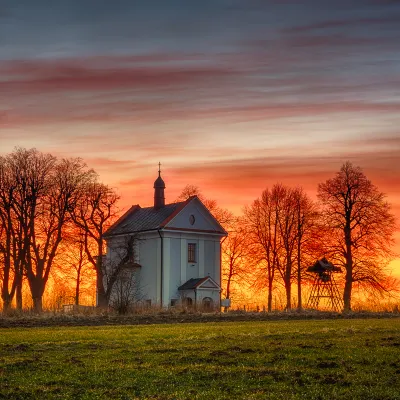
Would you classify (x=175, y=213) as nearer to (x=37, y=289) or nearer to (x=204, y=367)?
(x=37, y=289)

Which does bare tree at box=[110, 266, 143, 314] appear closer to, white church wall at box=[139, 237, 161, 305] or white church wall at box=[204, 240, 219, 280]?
white church wall at box=[139, 237, 161, 305]

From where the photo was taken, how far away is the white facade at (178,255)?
210 feet

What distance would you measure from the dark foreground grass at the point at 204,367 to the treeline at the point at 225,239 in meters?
32.0

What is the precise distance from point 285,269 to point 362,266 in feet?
27.6

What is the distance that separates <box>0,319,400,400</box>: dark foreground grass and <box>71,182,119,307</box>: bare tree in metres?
39.6

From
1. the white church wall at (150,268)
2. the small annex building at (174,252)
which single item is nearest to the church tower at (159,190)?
the small annex building at (174,252)

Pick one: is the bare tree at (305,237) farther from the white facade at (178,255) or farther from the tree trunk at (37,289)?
the tree trunk at (37,289)

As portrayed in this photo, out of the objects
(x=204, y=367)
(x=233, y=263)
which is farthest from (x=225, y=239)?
(x=204, y=367)

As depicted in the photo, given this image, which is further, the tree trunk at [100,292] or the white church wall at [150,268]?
→ the tree trunk at [100,292]

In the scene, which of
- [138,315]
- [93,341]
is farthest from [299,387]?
[138,315]

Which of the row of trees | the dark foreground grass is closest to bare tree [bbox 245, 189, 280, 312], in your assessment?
the row of trees

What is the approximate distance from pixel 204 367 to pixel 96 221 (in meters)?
50.7

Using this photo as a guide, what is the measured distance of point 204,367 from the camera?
17.5 metres

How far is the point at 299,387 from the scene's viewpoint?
49.0 feet
